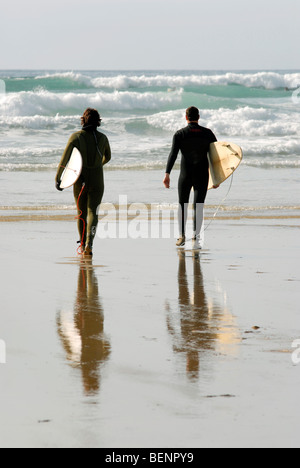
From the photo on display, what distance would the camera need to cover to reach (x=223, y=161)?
380 inches

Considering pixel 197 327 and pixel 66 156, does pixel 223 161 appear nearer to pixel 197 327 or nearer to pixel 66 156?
pixel 66 156

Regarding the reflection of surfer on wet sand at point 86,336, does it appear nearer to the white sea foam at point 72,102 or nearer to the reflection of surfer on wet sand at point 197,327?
the reflection of surfer on wet sand at point 197,327

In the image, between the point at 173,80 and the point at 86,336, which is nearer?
the point at 86,336

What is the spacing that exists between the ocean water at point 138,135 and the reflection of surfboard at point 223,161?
3.57 metres

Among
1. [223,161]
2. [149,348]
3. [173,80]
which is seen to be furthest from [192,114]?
[173,80]

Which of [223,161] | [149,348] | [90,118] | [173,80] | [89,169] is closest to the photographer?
[149,348]

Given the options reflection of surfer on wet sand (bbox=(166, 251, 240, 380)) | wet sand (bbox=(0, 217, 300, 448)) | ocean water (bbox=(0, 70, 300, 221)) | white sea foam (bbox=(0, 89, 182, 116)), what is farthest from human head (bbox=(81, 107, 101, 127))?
white sea foam (bbox=(0, 89, 182, 116))

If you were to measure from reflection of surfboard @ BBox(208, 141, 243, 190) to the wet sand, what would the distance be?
1042mm

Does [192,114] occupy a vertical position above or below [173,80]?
above

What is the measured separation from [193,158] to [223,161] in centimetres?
50

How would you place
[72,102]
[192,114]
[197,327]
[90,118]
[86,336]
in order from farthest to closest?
[72,102], [192,114], [90,118], [197,327], [86,336]

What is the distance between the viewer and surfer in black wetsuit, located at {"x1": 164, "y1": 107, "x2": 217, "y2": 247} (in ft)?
30.4

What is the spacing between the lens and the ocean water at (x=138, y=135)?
1475 cm

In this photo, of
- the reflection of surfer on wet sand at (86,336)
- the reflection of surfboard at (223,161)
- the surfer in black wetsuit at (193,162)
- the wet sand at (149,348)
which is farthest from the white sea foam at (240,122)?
the reflection of surfer on wet sand at (86,336)
